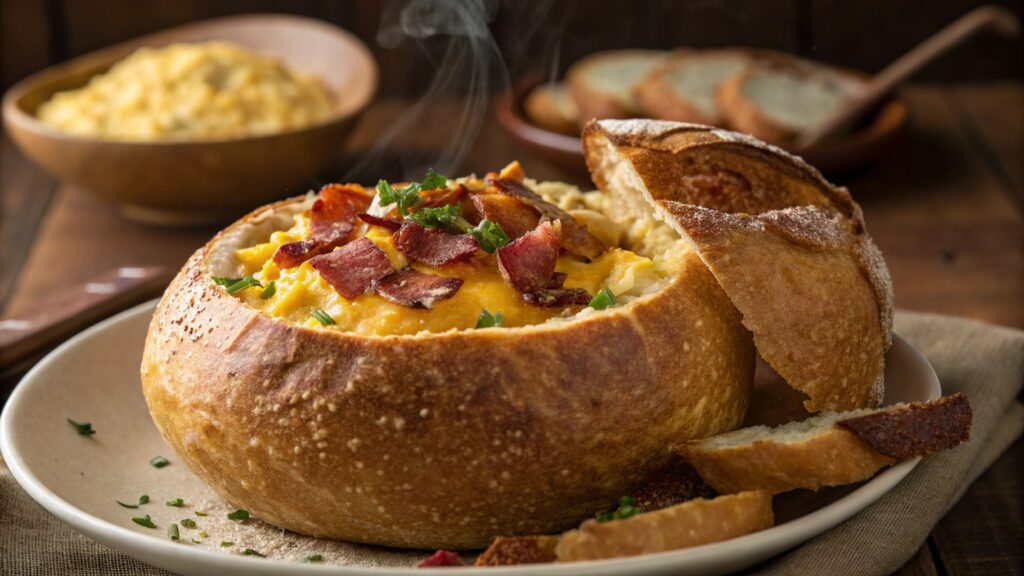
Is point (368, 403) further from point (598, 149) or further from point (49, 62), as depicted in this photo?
point (49, 62)

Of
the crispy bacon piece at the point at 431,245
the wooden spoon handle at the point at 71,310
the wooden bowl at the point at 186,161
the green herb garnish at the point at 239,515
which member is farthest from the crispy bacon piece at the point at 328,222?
the wooden bowl at the point at 186,161

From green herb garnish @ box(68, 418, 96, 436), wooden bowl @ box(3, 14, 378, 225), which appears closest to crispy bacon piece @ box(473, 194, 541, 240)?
green herb garnish @ box(68, 418, 96, 436)

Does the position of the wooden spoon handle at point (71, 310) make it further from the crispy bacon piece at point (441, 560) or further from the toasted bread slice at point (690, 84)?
the toasted bread slice at point (690, 84)

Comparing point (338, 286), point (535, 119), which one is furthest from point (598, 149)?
point (535, 119)

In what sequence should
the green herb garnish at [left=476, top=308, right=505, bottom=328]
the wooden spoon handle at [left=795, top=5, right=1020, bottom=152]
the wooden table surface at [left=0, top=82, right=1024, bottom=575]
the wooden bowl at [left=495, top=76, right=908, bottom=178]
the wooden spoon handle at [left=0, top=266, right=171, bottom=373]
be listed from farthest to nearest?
the wooden spoon handle at [left=795, top=5, right=1020, bottom=152] → the wooden bowl at [left=495, top=76, right=908, bottom=178] → the wooden table surface at [left=0, top=82, right=1024, bottom=575] → the wooden spoon handle at [left=0, top=266, right=171, bottom=373] → the green herb garnish at [left=476, top=308, right=505, bottom=328]

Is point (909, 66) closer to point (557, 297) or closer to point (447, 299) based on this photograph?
point (557, 297)

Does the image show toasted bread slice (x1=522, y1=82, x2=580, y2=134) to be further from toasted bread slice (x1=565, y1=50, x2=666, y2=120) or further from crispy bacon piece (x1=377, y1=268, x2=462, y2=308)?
crispy bacon piece (x1=377, y1=268, x2=462, y2=308)

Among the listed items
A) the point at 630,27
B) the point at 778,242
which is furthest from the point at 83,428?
the point at 630,27
